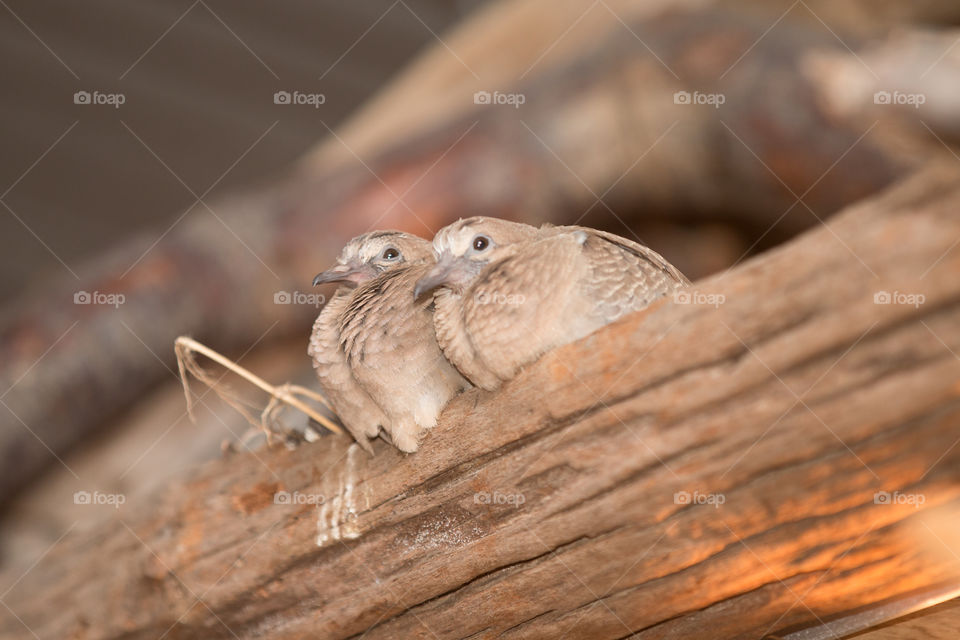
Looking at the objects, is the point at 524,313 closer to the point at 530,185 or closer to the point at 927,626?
the point at 927,626

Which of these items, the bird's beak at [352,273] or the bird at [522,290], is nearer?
the bird at [522,290]

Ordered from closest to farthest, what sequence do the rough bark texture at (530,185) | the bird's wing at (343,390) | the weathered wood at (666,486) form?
the weathered wood at (666,486) < the bird's wing at (343,390) < the rough bark texture at (530,185)

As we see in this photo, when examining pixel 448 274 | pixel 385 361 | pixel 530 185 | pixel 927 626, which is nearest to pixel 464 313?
pixel 448 274

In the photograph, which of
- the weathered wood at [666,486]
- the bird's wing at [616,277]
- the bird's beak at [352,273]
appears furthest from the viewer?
the bird's beak at [352,273]

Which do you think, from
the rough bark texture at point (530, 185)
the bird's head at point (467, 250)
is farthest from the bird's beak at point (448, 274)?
the rough bark texture at point (530, 185)

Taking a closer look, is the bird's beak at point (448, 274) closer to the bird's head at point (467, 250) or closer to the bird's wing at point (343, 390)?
the bird's head at point (467, 250)

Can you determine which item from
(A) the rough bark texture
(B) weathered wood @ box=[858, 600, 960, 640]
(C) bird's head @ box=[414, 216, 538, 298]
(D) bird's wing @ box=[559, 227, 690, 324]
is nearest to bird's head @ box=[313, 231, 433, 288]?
(C) bird's head @ box=[414, 216, 538, 298]

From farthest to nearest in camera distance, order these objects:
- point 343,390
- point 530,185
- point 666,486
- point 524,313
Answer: point 530,185
point 343,390
point 524,313
point 666,486

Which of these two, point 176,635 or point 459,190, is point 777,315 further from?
point 459,190
